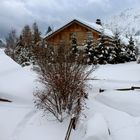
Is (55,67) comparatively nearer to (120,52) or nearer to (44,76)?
(44,76)

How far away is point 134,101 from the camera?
15789mm

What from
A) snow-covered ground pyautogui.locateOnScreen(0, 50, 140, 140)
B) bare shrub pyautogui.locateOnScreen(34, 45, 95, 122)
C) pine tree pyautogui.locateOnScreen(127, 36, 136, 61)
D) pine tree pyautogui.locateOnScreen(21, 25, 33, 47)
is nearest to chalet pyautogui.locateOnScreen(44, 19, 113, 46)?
pine tree pyautogui.locateOnScreen(127, 36, 136, 61)

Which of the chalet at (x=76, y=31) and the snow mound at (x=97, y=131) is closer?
the snow mound at (x=97, y=131)

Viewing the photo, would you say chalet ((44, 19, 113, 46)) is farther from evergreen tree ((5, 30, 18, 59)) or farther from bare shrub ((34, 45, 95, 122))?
Answer: bare shrub ((34, 45, 95, 122))

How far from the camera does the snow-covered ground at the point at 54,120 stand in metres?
12.4

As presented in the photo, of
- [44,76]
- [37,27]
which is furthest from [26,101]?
[37,27]

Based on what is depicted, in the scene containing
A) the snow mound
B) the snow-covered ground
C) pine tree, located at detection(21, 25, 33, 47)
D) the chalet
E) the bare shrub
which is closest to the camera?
the snow mound

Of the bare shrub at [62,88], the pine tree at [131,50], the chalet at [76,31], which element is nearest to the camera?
the bare shrub at [62,88]

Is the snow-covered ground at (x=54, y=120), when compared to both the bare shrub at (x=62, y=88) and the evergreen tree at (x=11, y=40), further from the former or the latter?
the evergreen tree at (x=11, y=40)

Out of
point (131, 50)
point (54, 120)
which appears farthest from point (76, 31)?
point (54, 120)

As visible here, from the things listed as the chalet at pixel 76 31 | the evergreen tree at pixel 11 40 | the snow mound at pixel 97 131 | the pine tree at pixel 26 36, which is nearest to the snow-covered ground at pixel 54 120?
the snow mound at pixel 97 131

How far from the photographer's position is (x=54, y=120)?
1427 centimetres

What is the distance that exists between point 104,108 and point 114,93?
215 cm

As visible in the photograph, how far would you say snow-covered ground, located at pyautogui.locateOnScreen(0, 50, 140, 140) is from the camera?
40.6 ft
